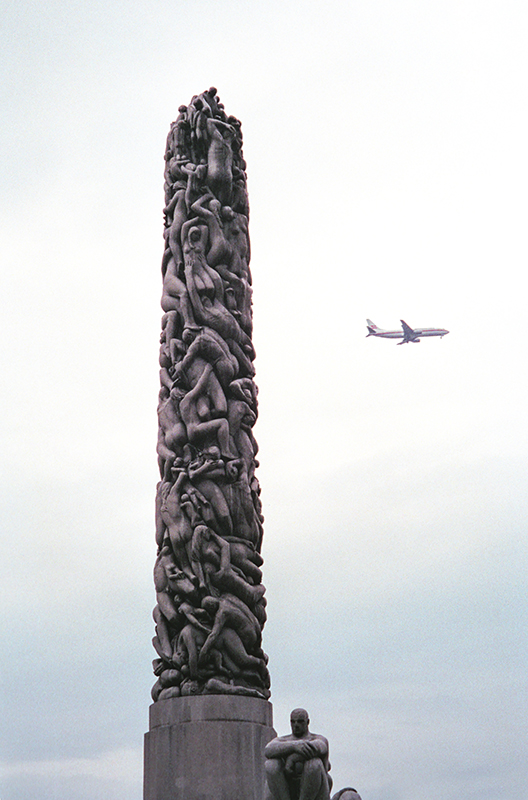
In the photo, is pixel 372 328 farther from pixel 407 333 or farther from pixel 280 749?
pixel 280 749

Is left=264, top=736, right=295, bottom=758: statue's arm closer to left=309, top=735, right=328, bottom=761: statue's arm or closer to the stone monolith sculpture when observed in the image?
left=309, top=735, right=328, bottom=761: statue's arm

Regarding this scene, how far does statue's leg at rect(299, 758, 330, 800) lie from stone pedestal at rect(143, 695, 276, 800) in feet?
7.24

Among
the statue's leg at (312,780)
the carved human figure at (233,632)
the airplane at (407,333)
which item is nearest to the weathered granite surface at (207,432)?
the carved human figure at (233,632)

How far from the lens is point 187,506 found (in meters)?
13.8

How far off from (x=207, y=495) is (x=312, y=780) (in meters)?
4.31

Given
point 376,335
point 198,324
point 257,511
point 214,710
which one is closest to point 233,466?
point 257,511

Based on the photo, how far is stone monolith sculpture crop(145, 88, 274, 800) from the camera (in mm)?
12844

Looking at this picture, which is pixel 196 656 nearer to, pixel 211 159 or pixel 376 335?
pixel 211 159

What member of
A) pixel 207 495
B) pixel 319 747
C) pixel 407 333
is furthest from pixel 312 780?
pixel 407 333

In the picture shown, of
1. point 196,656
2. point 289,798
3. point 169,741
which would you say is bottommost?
point 289,798

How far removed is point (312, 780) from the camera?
411 inches

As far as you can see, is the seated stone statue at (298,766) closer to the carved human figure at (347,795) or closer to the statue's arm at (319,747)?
the statue's arm at (319,747)

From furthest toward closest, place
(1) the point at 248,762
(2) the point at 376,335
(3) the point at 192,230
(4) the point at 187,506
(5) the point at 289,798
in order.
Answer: (2) the point at 376,335, (3) the point at 192,230, (4) the point at 187,506, (1) the point at 248,762, (5) the point at 289,798

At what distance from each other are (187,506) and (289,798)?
4222 millimetres
